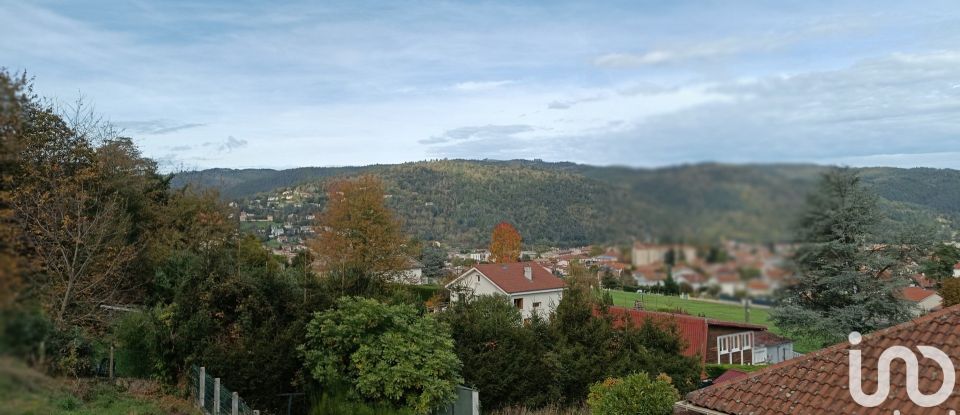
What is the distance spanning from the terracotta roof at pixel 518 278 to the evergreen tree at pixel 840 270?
24.6 m

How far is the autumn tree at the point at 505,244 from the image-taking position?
54844 mm

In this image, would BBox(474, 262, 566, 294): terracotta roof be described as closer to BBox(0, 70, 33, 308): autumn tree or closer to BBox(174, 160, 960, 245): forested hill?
BBox(174, 160, 960, 245): forested hill

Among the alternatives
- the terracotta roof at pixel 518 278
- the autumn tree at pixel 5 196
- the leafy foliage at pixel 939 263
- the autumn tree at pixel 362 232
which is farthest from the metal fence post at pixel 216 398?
the terracotta roof at pixel 518 278

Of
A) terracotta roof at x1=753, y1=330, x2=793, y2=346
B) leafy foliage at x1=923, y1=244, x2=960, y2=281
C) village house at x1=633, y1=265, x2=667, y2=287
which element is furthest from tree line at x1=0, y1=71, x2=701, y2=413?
village house at x1=633, y1=265, x2=667, y2=287

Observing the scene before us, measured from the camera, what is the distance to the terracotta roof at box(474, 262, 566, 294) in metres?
40.2

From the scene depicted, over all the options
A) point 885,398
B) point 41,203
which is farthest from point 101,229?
point 885,398

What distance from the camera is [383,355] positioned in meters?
14.2

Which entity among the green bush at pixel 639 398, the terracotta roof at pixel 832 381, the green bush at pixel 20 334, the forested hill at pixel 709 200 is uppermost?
the forested hill at pixel 709 200

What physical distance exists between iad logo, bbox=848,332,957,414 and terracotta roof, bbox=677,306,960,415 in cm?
5

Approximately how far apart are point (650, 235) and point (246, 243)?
102ft

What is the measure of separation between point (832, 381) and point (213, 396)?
12.3 meters

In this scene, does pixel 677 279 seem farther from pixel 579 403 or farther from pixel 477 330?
pixel 579 403

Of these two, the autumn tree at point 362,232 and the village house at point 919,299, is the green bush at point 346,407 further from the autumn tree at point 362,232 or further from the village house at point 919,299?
the autumn tree at point 362,232

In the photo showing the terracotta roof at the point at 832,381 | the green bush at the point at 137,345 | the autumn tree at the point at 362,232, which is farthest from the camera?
the autumn tree at the point at 362,232
